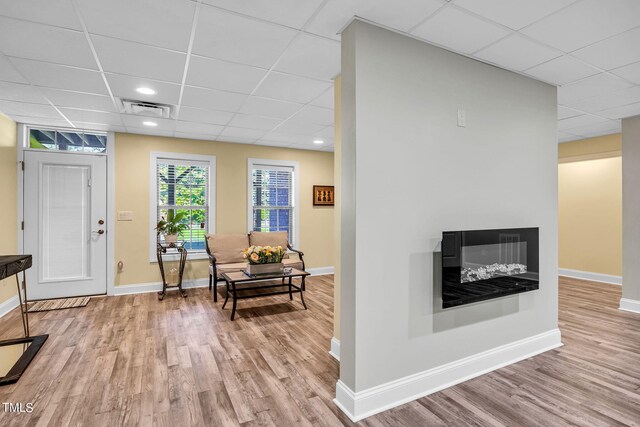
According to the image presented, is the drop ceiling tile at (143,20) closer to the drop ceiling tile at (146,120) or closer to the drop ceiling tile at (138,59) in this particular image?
the drop ceiling tile at (138,59)

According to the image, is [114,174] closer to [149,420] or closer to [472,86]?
[149,420]

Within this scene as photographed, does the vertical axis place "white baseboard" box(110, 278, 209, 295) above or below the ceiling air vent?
below

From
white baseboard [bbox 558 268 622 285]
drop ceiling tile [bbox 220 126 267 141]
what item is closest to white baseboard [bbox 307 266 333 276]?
drop ceiling tile [bbox 220 126 267 141]

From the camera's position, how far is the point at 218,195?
5.57m

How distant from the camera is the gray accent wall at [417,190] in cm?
207

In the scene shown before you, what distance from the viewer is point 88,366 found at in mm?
2648

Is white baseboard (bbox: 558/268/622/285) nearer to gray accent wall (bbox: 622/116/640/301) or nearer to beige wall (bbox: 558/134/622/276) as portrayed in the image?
beige wall (bbox: 558/134/622/276)

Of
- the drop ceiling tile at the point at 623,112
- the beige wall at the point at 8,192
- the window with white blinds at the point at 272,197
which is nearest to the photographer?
the drop ceiling tile at the point at 623,112

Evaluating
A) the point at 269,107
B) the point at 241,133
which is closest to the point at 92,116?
the point at 241,133

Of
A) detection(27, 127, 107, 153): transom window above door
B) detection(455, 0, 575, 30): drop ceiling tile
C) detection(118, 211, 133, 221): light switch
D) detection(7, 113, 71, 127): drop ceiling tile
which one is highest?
detection(455, 0, 575, 30): drop ceiling tile

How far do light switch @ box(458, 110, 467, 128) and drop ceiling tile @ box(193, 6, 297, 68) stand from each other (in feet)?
4.49

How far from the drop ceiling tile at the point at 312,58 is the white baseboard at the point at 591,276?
6208mm

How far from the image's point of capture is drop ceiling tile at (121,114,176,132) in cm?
414

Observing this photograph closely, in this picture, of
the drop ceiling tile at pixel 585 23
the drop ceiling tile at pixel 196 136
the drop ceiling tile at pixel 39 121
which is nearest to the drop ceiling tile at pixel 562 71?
the drop ceiling tile at pixel 585 23
